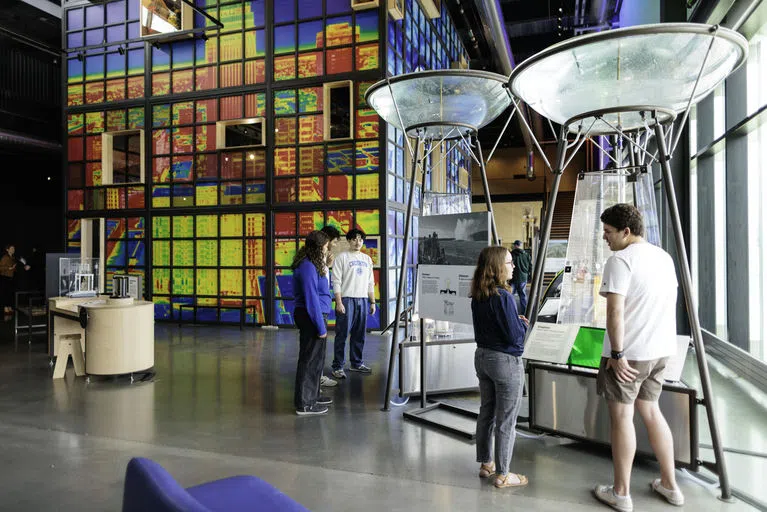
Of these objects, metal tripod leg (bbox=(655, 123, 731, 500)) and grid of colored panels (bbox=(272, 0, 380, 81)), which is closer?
metal tripod leg (bbox=(655, 123, 731, 500))

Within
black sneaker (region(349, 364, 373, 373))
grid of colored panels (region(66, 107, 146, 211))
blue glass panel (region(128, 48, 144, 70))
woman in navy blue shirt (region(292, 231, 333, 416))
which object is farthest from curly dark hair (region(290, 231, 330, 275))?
blue glass panel (region(128, 48, 144, 70))

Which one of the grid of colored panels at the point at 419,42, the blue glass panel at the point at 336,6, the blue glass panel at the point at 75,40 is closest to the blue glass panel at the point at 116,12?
the blue glass panel at the point at 75,40

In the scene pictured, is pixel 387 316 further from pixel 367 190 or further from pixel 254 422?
pixel 254 422

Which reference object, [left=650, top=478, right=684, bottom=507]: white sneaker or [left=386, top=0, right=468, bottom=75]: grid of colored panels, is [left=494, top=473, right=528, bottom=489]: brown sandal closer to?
[left=650, top=478, right=684, bottom=507]: white sneaker

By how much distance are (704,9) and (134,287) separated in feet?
23.0

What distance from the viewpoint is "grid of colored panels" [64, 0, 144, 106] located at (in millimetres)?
10094

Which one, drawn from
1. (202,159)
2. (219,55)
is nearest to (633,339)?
(202,159)

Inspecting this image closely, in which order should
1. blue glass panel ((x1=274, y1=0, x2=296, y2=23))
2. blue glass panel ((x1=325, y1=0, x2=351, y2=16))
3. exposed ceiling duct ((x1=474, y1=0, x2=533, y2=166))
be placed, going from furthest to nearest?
blue glass panel ((x1=274, y1=0, x2=296, y2=23)) < blue glass panel ((x1=325, y1=0, x2=351, y2=16)) < exposed ceiling duct ((x1=474, y1=0, x2=533, y2=166))

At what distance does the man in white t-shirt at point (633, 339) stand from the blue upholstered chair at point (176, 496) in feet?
5.74

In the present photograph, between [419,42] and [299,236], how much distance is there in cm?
452

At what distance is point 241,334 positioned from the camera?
8.59 metres

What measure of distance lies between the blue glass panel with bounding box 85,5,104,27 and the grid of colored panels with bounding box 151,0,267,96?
1.48 m

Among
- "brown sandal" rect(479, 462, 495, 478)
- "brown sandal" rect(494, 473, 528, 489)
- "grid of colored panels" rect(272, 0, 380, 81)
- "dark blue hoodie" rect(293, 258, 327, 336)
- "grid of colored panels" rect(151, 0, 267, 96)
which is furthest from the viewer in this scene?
"grid of colored panels" rect(151, 0, 267, 96)

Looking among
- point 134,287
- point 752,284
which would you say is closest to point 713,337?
point 752,284
